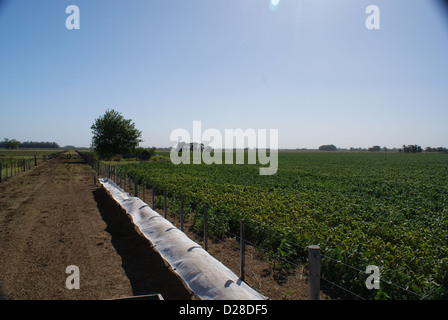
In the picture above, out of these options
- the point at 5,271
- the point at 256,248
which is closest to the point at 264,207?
the point at 256,248

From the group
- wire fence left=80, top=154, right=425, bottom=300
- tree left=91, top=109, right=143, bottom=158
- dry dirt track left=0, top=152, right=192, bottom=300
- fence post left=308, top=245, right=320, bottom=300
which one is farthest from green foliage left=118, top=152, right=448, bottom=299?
tree left=91, top=109, right=143, bottom=158

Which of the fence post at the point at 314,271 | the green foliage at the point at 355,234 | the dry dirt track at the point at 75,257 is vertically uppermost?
the fence post at the point at 314,271

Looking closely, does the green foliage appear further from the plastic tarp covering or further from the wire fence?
the plastic tarp covering

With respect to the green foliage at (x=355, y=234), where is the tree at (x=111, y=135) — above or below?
above

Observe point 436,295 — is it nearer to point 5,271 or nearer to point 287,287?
point 287,287

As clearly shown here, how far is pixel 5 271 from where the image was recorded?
5703 mm

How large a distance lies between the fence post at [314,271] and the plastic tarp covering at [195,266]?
0.80m

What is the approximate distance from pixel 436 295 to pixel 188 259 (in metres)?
4.01

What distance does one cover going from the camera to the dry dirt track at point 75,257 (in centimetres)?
508

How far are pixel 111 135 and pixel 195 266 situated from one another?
182ft

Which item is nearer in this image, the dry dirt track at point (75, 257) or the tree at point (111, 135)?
the dry dirt track at point (75, 257)

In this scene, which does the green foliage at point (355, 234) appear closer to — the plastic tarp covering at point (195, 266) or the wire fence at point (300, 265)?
the wire fence at point (300, 265)

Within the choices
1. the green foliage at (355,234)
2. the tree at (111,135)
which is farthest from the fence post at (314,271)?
the tree at (111,135)

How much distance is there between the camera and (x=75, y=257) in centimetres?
654
